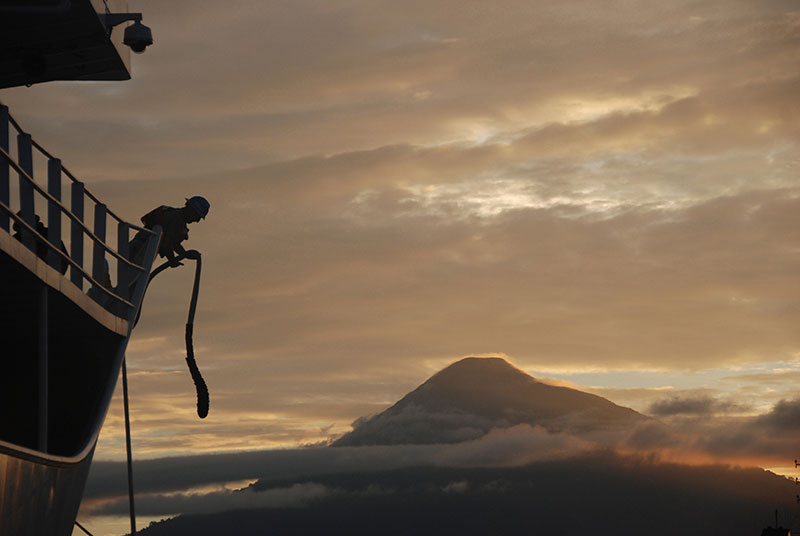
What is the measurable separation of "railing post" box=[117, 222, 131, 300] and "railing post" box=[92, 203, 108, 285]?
56cm

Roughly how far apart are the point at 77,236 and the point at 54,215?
1510mm

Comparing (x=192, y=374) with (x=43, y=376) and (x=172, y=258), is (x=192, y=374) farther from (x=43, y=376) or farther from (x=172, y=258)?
(x=43, y=376)

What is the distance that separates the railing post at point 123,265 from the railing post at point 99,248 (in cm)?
56

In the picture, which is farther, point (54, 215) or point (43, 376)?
point (54, 215)

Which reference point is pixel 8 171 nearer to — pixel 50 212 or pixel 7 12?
pixel 50 212

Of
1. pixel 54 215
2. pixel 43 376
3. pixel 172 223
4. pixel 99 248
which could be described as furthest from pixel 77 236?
pixel 172 223

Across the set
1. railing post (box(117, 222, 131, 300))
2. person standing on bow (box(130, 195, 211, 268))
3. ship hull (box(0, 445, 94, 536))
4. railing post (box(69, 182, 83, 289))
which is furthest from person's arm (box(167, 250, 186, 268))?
ship hull (box(0, 445, 94, 536))

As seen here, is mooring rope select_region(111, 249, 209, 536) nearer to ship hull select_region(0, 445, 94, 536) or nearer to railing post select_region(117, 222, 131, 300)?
railing post select_region(117, 222, 131, 300)

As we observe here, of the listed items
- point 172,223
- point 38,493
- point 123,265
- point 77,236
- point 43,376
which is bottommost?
point 38,493

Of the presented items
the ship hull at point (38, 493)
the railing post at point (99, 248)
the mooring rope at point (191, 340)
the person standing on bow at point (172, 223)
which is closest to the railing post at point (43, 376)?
the ship hull at point (38, 493)

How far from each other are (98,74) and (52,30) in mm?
3548

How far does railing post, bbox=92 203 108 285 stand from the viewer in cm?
2466

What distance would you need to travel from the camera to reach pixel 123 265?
26.9m

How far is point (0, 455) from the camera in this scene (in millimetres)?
15367
